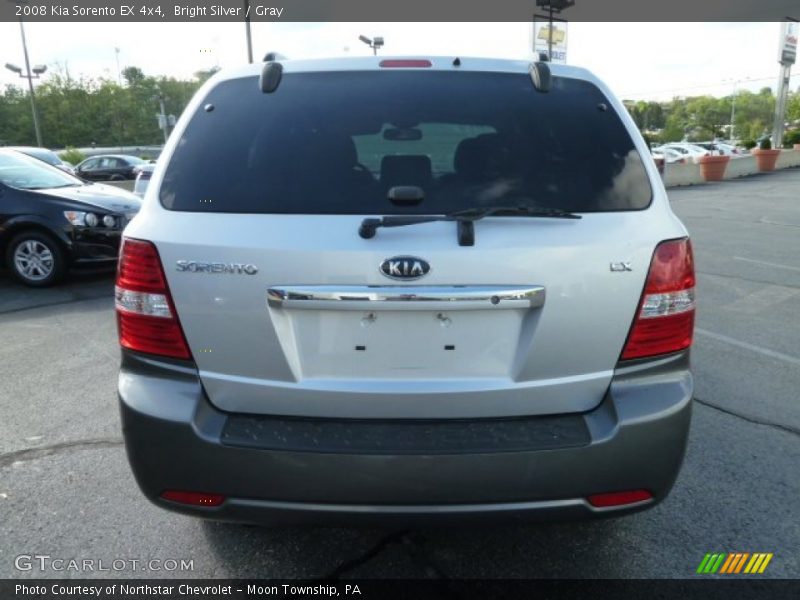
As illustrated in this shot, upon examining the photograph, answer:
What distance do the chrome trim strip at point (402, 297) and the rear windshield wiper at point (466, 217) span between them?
164mm

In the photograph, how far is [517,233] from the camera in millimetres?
2029

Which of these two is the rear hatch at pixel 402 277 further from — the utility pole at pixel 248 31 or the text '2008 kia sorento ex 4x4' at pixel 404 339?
the utility pole at pixel 248 31

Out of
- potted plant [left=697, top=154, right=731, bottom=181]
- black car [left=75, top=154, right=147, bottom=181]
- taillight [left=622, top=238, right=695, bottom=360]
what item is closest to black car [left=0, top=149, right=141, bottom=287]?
taillight [left=622, top=238, right=695, bottom=360]

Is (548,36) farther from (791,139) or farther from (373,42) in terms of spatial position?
(791,139)

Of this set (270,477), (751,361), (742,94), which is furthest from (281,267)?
(742,94)

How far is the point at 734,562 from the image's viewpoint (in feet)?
8.42

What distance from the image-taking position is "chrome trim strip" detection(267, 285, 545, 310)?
6.48 feet

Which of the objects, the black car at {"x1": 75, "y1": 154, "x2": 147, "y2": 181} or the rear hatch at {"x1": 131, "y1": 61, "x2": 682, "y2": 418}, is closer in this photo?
the rear hatch at {"x1": 131, "y1": 61, "x2": 682, "y2": 418}

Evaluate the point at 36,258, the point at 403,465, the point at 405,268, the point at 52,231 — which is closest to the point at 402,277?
the point at 405,268

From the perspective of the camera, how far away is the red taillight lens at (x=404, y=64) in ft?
8.21

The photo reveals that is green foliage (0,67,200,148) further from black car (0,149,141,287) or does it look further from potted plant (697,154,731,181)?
black car (0,149,141,287)

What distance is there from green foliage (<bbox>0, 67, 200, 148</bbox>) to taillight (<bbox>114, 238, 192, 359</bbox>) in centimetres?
6111

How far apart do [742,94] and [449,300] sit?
16332 cm

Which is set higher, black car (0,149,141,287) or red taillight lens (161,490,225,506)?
red taillight lens (161,490,225,506)
